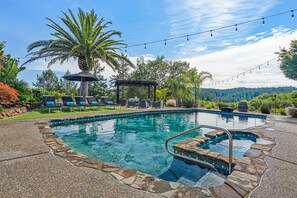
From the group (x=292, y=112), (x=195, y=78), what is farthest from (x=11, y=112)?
(x=292, y=112)

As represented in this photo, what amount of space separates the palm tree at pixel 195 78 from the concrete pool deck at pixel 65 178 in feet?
45.3

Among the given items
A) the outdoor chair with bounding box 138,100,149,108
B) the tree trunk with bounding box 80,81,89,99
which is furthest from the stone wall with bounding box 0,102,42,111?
the outdoor chair with bounding box 138,100,149,108

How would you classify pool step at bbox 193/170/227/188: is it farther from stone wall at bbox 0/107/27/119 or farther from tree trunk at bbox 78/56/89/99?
tree trunk at bbox 78/56/89/99

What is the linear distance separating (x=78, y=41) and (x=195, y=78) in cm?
1135

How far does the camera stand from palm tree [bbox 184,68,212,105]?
16812 millimetres

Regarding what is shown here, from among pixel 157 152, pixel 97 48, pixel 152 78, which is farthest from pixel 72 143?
pixel 152 78

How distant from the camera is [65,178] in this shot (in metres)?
2.29

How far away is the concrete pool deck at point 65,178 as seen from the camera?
77.2 inches

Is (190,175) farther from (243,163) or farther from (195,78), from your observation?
(195,78)

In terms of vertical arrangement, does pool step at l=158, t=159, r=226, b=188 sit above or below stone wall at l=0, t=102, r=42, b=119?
below

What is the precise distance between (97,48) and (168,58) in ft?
43.6

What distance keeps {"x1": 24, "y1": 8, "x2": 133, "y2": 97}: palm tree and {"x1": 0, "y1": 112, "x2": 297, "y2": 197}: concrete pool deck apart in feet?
34.7

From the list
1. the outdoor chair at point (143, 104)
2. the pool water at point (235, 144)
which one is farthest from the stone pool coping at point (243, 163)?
the outdoor chair at point (143, 104)

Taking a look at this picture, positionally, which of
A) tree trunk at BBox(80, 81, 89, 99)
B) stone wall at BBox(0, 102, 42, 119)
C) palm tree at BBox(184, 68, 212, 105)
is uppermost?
palm tree at BBox(184, 68, 212, 105)
